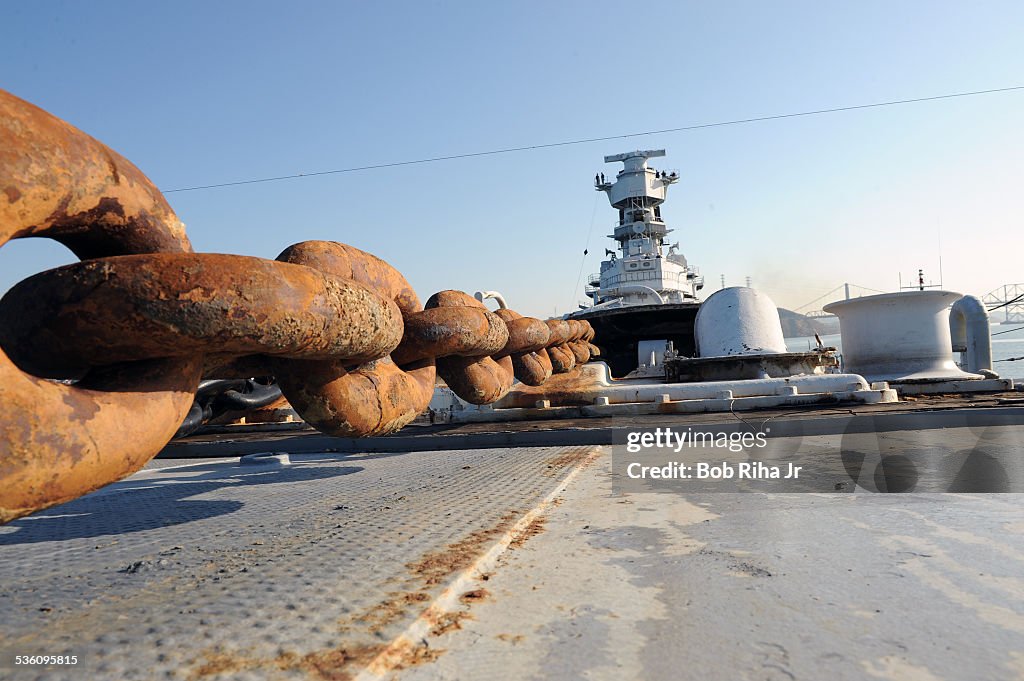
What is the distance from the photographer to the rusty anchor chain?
0.82 meters

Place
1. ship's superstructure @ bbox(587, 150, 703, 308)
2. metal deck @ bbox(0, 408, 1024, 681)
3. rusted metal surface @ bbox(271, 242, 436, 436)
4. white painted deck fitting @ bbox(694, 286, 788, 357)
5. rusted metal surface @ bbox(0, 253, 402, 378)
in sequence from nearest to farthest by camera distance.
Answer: rusted metal surface @ bbox(0, 253, 402, 378)
metal deck @ bbox(0, 408, 1024, 681)
rusted metal surface @ bbox(271, 242, 436, 436)
white painted deck fitting @ bbox(694, 286, 788, 357)
ship's superstructure @ bbox(587, 150, 703, 308)

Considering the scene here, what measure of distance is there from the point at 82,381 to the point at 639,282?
24017 millimetres

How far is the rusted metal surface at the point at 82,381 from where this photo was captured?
80 centimetres

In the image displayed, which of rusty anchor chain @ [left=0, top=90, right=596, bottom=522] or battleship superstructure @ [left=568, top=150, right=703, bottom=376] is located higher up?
battleship superstructure @ [left=568, top=150, right=703, bottom=376]

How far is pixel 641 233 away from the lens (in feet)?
94.6

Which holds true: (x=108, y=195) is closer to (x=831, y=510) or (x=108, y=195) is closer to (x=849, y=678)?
(x=849, y=678)

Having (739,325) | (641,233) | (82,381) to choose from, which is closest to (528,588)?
(82,381)

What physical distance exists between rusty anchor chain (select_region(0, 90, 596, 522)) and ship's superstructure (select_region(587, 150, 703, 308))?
2380 cm

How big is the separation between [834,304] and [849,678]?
33.2ft

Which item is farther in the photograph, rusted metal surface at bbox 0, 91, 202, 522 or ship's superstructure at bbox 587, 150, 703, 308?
ship's superstructure at bbox 587, 150, 703, 308

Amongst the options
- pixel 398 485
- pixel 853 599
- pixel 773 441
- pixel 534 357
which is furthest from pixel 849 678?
pixel 773 441

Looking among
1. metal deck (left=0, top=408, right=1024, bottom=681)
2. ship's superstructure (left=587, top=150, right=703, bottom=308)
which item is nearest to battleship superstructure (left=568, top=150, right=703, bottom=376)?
ship's superstructure (left=587, top=150, right=703, bottom=308)

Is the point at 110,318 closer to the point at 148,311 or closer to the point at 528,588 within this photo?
the point at 148,311

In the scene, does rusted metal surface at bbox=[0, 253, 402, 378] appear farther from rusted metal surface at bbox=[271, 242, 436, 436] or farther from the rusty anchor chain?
rusted metal surface at bbox=[271, 242, 436, 436]
